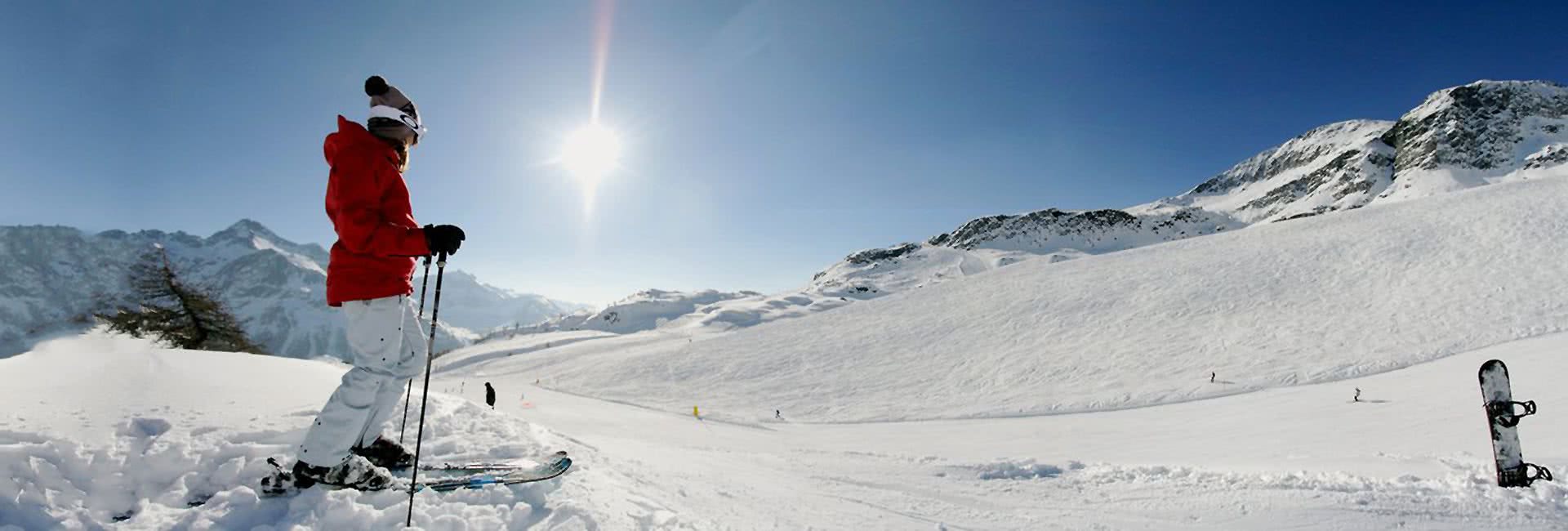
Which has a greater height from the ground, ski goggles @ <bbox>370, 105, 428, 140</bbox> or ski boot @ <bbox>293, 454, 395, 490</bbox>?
ski goggles @ <bbox>370, 105, 428, 140</bbox>

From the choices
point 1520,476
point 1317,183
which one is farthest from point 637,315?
point 1317,183

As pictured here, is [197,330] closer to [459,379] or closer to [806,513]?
[806,513]

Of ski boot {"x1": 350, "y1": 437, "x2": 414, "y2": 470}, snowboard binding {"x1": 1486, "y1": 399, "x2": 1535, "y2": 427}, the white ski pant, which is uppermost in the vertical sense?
the white ski pant

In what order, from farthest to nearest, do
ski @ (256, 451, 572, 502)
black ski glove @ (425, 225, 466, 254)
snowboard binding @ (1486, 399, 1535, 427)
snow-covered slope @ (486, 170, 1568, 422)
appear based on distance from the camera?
snow-covered slope @ (486, 170, 1568, 422) < snowboard binding @ (1486, 399, 1535, 427) < black ski glove @ (425, 225, 466, 254) < ski @ (256, 451, 572, 502)

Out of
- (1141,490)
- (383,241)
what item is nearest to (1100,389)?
(1141,490)

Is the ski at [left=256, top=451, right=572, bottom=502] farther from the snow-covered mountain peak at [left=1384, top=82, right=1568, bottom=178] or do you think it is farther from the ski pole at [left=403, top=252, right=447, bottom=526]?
the snow-covered mountain peak at [left=1384, top=82, right=1568, bottom=178]

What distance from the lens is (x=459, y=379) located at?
53344 millimetres

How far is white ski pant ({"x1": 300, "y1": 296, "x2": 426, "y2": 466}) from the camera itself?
346 centimetres

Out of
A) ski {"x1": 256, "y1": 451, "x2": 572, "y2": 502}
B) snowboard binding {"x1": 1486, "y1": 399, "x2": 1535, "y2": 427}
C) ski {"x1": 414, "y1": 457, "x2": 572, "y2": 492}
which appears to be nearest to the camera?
ski {"x1": 256, "y1": 451, "x2": 572, "y2": 502}

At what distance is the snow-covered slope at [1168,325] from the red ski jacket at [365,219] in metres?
24.3

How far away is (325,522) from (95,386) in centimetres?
301

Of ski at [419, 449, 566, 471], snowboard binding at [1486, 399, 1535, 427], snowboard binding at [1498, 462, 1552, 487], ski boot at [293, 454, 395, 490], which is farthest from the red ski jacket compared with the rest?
snowboard binding at [1486, 399, 1535, 427]

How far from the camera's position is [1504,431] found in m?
4.86

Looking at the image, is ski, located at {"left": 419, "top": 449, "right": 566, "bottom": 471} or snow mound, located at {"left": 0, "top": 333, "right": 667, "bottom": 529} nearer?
snow mound, located at {"left": 0, "top": 333, "right": 667, "bottom": 529}
